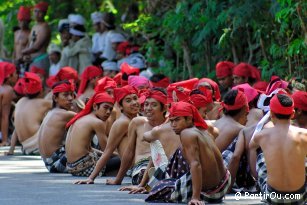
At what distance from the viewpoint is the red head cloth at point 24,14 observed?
22.6 m

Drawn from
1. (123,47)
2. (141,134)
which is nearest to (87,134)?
(141,134)

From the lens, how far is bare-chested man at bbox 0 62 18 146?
64.6 ft

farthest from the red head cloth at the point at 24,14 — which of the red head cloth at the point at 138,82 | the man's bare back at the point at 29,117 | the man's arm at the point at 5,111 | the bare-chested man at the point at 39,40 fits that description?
the red head cloth at the point at 138,82

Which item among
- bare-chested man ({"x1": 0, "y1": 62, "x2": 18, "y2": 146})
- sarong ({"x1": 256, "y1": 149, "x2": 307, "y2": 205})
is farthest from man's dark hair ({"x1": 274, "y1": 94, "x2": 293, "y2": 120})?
bare-chested man ({"x1": 0, "y1": 62, "x2": 18, "y2": 146})

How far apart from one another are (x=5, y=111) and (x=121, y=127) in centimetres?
707

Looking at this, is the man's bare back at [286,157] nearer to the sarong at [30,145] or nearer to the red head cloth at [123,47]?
the sarong at [30,145]

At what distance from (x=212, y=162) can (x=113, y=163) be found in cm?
354

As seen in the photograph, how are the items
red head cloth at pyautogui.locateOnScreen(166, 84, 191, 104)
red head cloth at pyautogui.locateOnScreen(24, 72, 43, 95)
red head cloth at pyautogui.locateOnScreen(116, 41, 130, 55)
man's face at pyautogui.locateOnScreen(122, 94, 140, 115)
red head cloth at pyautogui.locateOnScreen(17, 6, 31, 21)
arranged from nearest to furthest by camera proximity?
red head cloth at pyautogui.locateOnScreen(166, 84, 191, 104)
man's face at pyautogui.locateOnScreen(122, 94, 140, 115)
red head cloth at pyautogui.locateOnScreen(24, 72, 43, 95)
red head cloth at pyautogui.locateOnScreen(116, 41, 130, 55)
red head cloth at pyautogui.locateOnScreen(17, 6, 31, 21)

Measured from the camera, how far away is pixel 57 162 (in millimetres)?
14523

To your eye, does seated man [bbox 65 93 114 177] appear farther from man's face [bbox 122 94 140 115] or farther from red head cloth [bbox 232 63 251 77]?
red head cloth [bbox 232 63 251 77]

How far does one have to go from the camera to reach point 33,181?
13102mm

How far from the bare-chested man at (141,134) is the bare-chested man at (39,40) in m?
9.61

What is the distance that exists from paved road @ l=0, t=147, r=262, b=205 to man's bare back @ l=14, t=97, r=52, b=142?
2496 millimetres

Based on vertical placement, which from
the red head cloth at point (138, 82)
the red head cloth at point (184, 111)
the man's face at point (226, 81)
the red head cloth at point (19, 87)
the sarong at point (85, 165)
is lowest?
the red head cloth at point (19, 87)
